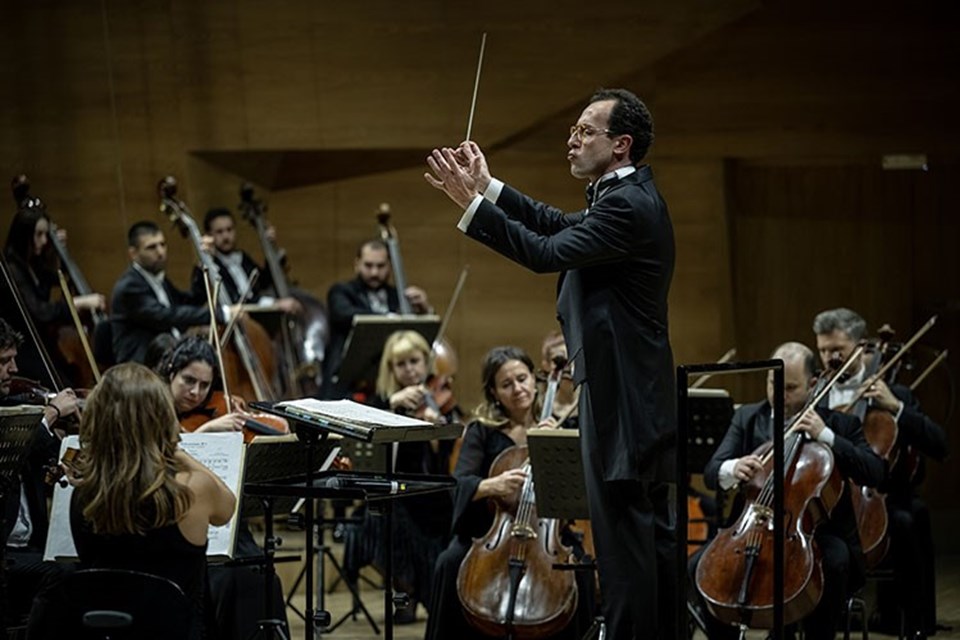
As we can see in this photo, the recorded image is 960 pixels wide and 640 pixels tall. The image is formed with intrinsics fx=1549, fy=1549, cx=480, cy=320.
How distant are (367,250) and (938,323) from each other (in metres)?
2.92

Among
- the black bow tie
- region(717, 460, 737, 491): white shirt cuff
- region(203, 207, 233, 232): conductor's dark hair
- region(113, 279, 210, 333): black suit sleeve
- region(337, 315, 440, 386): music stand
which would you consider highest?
region(203, 207, 233, 232): conductor's dark hair

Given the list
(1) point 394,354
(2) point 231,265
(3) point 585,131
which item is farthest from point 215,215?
(3) point 585,131

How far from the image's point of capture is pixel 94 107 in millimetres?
7102

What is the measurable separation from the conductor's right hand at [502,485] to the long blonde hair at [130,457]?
1646 millimetres

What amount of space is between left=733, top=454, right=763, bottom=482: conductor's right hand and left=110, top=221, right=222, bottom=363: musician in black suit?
8.83 ft

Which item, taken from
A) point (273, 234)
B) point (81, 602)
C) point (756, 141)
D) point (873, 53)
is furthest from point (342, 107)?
point (81, 602)

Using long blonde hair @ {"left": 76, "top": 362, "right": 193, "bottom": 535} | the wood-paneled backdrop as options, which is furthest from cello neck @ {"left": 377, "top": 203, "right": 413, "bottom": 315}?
long blonde hair @ {"left": 76, "top": 362, "right": 193, "bottom": 535}

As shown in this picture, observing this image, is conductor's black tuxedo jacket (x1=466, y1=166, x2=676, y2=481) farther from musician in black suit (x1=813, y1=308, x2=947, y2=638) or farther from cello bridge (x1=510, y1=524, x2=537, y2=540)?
musician in black suit (x1=813, y1=308, x2=947, y2=638)

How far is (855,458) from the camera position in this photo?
476 cm

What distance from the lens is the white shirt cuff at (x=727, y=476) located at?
4586 millimetres

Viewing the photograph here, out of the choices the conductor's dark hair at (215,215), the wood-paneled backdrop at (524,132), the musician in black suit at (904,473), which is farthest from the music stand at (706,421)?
the conductor's dark hair at (215,215)

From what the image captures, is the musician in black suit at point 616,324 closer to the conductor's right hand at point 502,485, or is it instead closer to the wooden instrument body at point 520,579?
the wooden instrument body at point 520,579

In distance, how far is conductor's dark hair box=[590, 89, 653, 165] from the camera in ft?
11.2

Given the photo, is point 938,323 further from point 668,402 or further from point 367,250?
point 668,402
